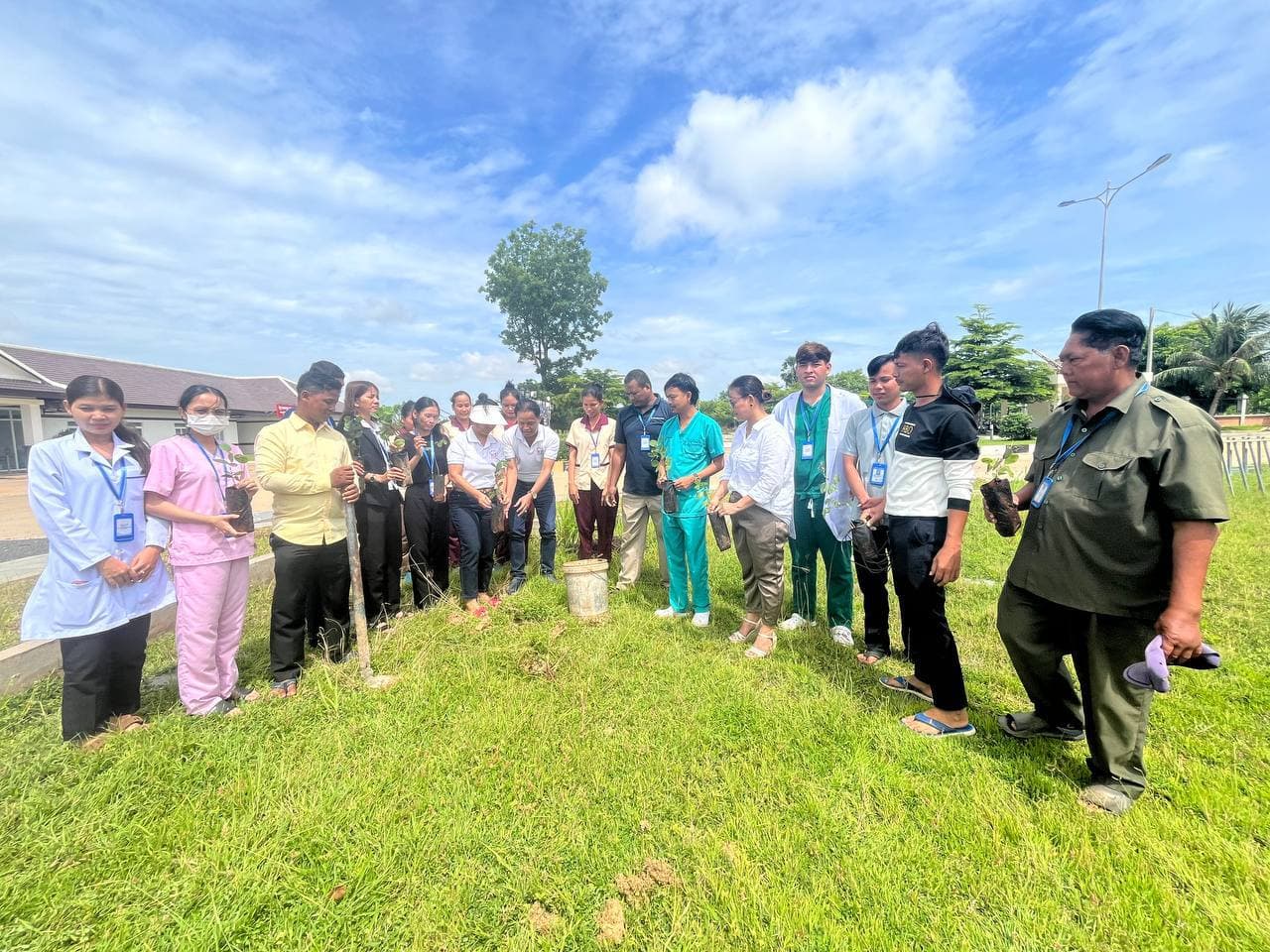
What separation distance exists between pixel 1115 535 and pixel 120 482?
5.06 metres

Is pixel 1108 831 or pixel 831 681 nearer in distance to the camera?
pixel 1108 831

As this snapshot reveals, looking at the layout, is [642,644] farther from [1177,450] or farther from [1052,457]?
[1177,450]

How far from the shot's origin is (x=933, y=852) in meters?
2.05

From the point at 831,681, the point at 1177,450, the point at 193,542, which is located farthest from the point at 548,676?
the point at 1177,450

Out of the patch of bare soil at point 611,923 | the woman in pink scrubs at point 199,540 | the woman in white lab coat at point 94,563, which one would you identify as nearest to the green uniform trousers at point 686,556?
the patch of bare soil at point 611,923

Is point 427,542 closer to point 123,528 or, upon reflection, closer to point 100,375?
point 123,528

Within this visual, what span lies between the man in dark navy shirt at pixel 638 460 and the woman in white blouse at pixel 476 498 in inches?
48.1

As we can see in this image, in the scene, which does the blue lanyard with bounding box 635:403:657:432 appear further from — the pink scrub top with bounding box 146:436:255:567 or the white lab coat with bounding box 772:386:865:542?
the pink scrub top with bounding box 146:436:255:567

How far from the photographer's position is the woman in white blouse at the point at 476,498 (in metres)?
4.68

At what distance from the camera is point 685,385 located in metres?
4.33

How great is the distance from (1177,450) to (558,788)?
298 centimetres

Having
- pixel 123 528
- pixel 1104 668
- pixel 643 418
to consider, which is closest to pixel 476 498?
pixel 643 418

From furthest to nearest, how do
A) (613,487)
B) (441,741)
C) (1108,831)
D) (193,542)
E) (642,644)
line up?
1. (613,487)
2. (642,644)
3. (193,542)
4. (441,741)
5. (1108,831)

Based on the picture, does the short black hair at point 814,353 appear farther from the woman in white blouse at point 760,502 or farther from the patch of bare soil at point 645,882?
the patch of bare soil at point 645,882
